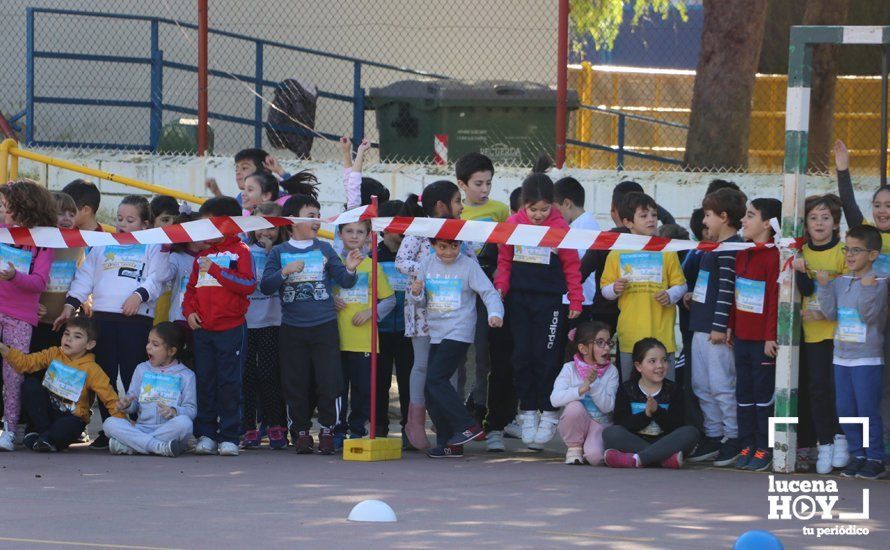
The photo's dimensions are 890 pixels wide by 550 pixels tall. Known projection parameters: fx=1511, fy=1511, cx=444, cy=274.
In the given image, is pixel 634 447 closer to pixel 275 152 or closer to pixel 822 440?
pixel 822 440

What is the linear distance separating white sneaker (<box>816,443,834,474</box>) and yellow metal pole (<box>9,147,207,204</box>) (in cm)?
584

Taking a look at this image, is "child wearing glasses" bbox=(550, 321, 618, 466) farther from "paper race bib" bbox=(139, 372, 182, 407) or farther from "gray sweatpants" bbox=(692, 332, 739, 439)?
"paper race bib" bbox=(139, 372, 182, 407)

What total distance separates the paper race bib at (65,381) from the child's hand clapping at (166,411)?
52cm

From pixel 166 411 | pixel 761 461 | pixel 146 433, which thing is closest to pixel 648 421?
pixel 761 461

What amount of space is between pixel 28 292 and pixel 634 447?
397 centimetres

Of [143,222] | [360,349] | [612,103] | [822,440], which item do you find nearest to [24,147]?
[143,222]

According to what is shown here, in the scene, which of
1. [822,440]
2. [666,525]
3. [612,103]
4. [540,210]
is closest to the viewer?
[666,525]

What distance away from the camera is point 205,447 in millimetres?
9602

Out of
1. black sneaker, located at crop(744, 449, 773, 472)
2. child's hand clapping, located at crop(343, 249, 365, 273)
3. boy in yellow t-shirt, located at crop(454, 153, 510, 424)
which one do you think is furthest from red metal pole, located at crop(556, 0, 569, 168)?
black sneaker, located at crop(744, 449, 773, 472)

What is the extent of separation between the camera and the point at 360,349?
386 inches

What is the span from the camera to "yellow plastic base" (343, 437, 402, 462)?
30.5 feet

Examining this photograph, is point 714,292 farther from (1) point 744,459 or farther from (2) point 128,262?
(2) point 128,262

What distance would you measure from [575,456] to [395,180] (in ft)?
15.3

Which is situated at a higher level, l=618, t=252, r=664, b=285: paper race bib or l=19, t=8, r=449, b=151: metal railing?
l=19, t=8, r=449, b=151: metal railing
